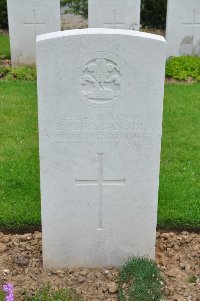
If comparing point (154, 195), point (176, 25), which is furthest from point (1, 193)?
point (176, 25)

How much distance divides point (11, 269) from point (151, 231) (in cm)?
109

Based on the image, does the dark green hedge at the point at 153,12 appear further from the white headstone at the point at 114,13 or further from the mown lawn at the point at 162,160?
the mown lawn at the point at 162,160

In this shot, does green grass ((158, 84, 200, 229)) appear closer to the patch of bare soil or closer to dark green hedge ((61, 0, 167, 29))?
the patch of bare soil

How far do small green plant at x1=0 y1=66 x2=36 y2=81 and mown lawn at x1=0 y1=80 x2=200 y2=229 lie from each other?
0.67 metres

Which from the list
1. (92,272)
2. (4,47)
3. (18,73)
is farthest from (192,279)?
(4,47)

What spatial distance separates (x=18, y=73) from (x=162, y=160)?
4091mm

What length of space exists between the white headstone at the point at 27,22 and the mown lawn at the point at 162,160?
167 cm

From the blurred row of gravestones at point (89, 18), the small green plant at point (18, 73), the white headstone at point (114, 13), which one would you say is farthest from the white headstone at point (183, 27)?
the small green plant at point (18, 73)

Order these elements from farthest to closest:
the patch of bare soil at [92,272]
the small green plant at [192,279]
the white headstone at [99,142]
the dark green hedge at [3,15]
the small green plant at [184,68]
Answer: the dark green hedge at [3,15] → the small green plant at [184,68] → the small green plant at [192,279] → the patch of bare soil at [92,272] → the white headstone at [99,142]

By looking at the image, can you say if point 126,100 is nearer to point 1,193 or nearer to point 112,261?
point 112,261

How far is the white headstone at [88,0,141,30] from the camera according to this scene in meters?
9.44

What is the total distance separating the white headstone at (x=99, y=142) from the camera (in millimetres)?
3285

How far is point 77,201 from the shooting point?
368cm

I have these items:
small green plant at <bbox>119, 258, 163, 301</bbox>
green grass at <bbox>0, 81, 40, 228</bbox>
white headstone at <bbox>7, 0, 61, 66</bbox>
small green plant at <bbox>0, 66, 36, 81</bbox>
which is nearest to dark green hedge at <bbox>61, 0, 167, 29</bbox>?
white headstone at <bbox>7, 0, 61, 66</bbox>
